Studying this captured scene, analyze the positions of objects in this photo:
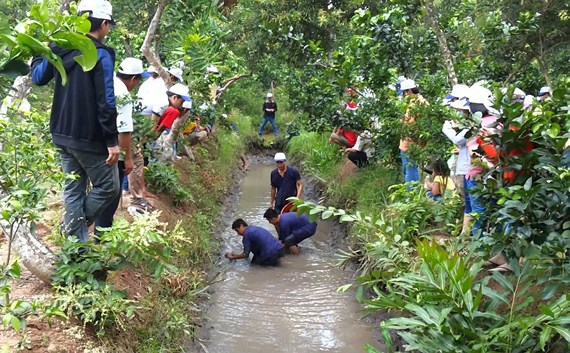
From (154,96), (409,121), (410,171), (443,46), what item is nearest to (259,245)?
(410,171)

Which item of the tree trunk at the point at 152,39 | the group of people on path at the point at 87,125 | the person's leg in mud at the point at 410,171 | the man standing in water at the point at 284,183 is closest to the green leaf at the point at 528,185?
the group of people on path at the point at 87,125

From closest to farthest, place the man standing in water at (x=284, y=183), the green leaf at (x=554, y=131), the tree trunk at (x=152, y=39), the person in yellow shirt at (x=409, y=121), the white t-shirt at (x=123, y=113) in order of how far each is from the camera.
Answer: the green leaf at (x=554, y=131), the white t-shirt at (x=123, y=113), the tree trunk at (x=152, y=39), the person in yellow shirt at (x=409, y=121), the man standing in water at (x=284, y=183)

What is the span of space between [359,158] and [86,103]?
5.96 m

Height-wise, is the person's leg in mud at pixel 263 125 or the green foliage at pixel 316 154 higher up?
the person's leg in mud at pixel 263 125

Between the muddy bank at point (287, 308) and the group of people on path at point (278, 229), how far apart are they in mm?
165

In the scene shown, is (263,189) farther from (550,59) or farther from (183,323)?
(183,323)

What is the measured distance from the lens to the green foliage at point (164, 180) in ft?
22.5

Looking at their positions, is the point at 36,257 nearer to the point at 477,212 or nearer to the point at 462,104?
the point at 477,212

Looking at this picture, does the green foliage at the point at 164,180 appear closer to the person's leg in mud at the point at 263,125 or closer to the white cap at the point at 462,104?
the white cap at the point at 462,104

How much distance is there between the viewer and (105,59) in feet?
11.6

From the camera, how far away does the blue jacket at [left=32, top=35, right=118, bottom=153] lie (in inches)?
140

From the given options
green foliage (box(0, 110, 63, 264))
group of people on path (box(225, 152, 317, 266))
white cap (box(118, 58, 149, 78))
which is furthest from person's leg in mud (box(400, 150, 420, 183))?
green foliage (box(0, 110, 63, 264))

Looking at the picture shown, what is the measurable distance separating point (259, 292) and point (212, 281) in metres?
0.57

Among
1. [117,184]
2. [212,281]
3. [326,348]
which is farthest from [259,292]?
[117,184]
